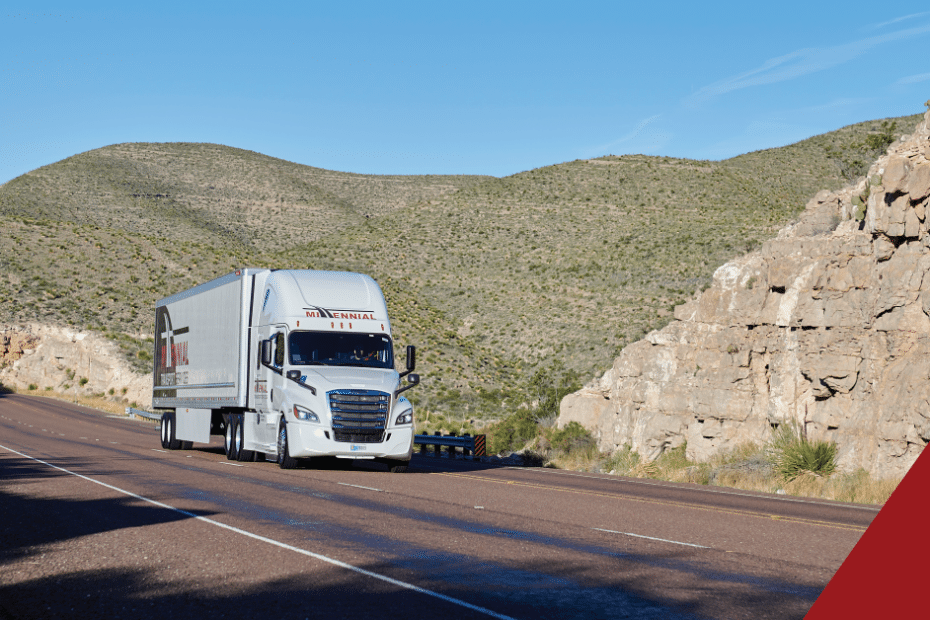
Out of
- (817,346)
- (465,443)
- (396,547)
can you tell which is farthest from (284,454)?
(817,346)

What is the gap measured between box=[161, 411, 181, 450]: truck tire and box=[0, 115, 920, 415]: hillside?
79.9ft

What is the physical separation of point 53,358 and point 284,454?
5097cm

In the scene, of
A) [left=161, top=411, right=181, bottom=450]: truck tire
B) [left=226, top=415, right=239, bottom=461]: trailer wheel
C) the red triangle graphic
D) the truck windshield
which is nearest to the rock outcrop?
[left=161, top=411, right=181, bottom=450]: truck tire

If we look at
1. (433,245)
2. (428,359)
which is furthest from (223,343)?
(433,245)

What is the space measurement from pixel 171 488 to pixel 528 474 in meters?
9.97

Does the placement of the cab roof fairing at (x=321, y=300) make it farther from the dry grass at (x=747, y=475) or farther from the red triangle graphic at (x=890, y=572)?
the red triangle graphic at (x=890, y=572)

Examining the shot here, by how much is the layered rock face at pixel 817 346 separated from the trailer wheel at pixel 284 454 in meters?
10.7

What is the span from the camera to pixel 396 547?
10742mm

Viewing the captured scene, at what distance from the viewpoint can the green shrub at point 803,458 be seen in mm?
21719

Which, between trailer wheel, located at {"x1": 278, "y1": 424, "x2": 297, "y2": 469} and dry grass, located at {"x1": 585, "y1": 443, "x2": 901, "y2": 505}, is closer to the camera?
dry grass, located at {"x1": 585, "y1": 443, "x2": 901, "y2": 505}

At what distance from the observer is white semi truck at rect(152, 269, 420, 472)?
69.1 feet

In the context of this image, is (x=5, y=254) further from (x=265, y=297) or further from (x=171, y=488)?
(x=171, y=488)

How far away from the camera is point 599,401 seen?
3297 cm

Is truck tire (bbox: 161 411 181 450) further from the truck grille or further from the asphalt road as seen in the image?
the truck grille
